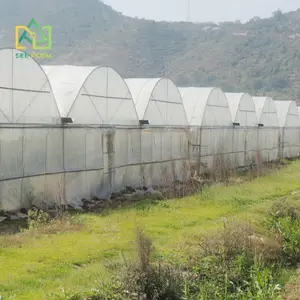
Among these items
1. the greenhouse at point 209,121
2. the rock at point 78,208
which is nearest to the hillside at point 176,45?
the greenhouse at point 209,121

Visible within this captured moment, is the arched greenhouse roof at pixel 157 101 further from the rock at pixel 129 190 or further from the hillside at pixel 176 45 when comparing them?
the hillside at pixel 176 45

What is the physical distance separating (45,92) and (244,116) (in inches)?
648

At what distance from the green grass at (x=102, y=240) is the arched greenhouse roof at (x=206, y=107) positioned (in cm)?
653

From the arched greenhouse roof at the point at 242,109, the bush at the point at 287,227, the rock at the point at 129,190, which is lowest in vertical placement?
Result: the rock at the point at 129,190

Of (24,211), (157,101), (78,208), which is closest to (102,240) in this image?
(24,211)

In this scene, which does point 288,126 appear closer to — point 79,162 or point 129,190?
point 129,190

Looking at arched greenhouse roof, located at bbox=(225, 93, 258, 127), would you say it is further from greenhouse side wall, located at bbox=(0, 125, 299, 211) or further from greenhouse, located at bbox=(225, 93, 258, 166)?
greenhouse side wall, located at bbox=(0, 125, 299, 211)

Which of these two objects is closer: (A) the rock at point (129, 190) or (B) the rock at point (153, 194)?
(B) the rock at point (153, 194)

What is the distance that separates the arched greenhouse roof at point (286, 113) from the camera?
3778 centimetres

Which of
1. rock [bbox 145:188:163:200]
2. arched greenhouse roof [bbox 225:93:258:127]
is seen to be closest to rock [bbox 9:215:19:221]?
rock [bbox 145:188:163:200]

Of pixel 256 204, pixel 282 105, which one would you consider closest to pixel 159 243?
pixel 256 204

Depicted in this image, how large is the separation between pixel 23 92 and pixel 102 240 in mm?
5431

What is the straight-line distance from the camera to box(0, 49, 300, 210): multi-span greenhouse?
15.3m

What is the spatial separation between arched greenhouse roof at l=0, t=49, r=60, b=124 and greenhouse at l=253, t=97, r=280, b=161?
18.8m
